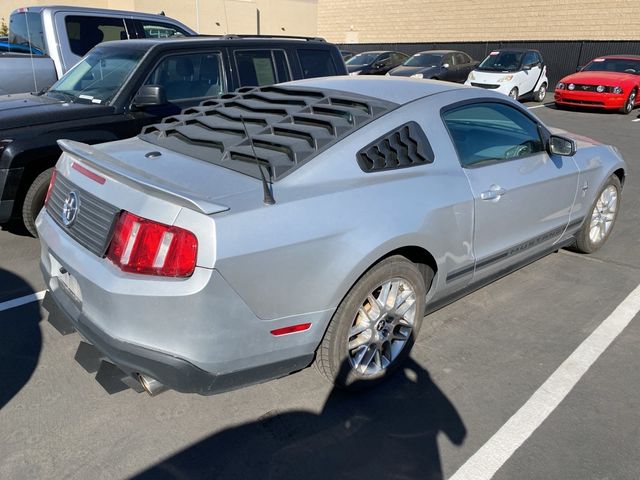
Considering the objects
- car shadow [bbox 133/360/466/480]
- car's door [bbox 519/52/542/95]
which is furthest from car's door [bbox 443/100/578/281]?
car's door [bbox 519/52/542/95]

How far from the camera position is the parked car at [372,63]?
18906 mm

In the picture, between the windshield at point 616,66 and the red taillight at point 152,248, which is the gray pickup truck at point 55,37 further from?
the windshield at point 616,66

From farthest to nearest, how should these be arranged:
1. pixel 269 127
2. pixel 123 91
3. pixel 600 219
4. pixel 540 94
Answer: pixel 540 94
pixel 123 91
pixel 600 219
pixel 269 127

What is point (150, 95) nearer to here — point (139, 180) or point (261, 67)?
point (261, 67)

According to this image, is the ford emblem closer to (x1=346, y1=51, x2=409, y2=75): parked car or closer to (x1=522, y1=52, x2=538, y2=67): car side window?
(x1=522, y1=52, x2=538, y2=67): car side window

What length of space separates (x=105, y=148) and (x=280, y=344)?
161cm

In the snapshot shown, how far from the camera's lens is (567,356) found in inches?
134

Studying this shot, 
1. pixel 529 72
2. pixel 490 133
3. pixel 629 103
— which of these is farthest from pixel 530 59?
pixel 490 133

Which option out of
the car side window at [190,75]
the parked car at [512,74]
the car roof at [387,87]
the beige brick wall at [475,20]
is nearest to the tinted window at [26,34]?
the car side window at [190,75]

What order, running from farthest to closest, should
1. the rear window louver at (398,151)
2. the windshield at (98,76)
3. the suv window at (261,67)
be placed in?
the suv window at (261,67), the windshield at (98,76), the rear window louver at (398,151)

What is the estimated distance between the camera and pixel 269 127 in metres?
3.11

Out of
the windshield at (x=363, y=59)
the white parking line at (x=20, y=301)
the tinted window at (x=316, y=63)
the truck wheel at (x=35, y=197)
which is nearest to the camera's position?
the white parking line at (x=20, y=301)

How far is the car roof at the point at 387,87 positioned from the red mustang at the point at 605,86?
40.5 ft

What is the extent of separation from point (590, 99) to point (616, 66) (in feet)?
6.08
